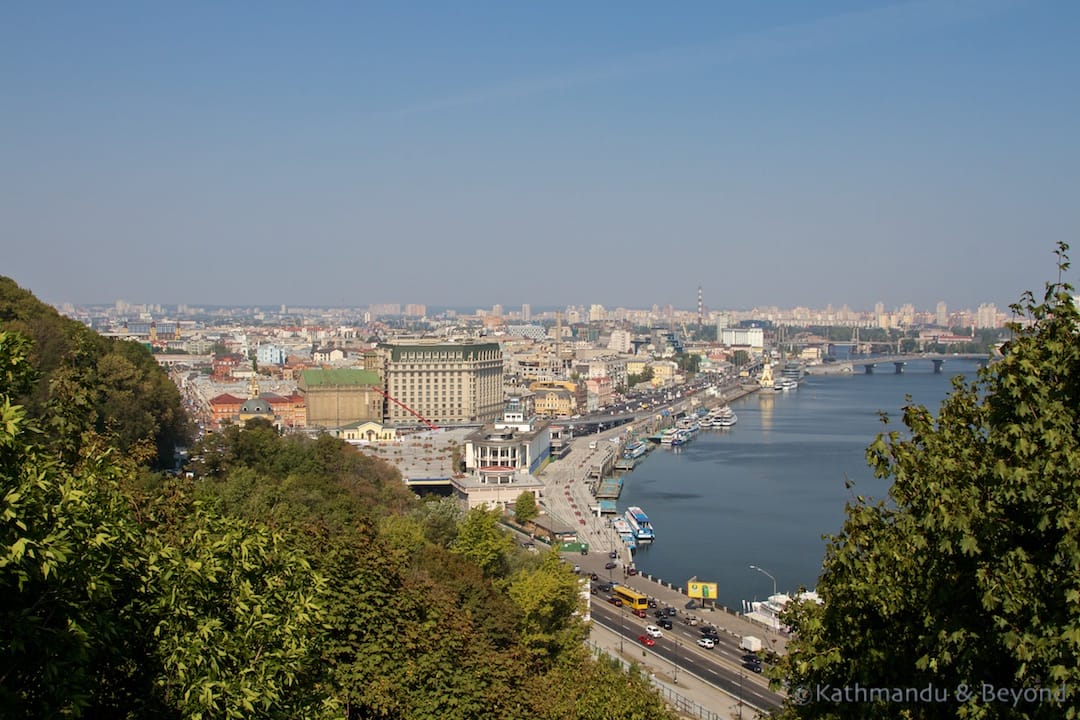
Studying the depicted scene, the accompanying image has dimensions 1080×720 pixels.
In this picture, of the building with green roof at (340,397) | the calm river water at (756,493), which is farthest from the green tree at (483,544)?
the building with green roof at (340,397)

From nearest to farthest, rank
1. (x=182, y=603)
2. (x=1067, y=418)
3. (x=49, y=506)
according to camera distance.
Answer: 1. (x=49, y=506)
2. (x=1067, y=418)
3. (x=182, y=603)

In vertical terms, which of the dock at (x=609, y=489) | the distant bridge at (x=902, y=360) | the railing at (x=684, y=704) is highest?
the distant bridge at (x=902, y=360)

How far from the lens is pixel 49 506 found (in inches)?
87.4

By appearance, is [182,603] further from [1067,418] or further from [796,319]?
[796,319]

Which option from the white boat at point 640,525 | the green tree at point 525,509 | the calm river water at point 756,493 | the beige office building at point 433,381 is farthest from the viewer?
the beige office building at point 433,381

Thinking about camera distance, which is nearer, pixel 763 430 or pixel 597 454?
pixel 597 454

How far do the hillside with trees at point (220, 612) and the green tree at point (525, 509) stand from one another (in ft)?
24.0

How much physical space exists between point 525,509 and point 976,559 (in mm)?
12126

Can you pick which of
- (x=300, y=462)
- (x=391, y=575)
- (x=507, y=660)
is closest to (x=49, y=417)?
(x=391, y=575)

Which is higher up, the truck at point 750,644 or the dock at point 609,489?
the truck at point 750,644

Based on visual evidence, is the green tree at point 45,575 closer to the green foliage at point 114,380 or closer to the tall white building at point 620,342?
the green foliage at point 114,380

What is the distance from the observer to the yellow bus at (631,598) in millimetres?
9844

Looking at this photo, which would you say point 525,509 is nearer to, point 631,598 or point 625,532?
point 625,532

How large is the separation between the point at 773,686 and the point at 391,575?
2.07m
